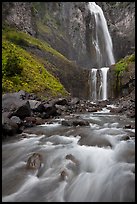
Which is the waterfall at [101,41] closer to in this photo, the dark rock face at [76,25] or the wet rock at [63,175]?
the dark rock face at [76,25]

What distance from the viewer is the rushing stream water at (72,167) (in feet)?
21.6

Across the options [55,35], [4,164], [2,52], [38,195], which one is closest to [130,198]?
[38,195]

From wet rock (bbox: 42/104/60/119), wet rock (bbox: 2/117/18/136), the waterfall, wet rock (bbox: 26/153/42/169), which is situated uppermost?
the waterfall

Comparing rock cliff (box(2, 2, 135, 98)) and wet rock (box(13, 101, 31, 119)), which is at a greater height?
rock cliff (box(2, 2, 135, 98))

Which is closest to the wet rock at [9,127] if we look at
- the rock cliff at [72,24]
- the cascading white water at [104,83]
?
the cascading white water at [104,83]

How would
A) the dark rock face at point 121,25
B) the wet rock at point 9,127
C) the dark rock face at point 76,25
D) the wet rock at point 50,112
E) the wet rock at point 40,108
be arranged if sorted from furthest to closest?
the dark rock face at point 121,25 → the dark rock face at point 76,25 → the wet rock at point 40,108 → the wet rock at point 50,112 → the wet rock at point 9,127

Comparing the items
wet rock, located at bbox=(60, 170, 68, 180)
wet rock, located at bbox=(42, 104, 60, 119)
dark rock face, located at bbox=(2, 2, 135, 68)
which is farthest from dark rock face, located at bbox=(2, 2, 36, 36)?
wet rock, located at bbox=(60, 170, 68, 180)

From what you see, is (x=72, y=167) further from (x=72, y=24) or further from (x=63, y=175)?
(x=72, y=24)

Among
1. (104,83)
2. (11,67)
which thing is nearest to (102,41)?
(104,83)

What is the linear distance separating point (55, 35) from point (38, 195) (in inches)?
1473

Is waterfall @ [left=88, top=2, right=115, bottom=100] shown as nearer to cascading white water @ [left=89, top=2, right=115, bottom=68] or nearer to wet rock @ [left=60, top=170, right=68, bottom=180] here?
cascading white water @ [left=89, top=2, right=115, bottom=68]

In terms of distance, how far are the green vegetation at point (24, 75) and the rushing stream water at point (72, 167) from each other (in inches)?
449

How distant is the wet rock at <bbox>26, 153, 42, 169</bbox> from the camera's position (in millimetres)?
7961

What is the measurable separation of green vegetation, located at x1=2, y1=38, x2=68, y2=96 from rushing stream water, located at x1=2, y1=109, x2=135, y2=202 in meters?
11.4
